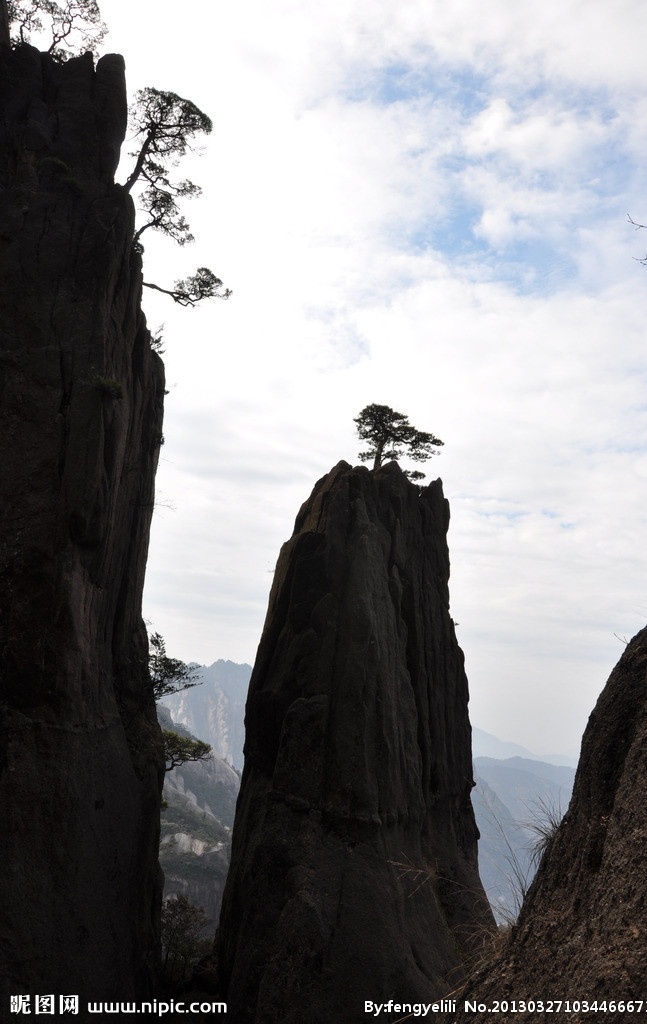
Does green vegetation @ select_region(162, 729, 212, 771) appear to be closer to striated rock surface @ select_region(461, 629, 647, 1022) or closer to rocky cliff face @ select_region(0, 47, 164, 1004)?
rocky cliff face @ select_region(0, 47, 164, 1004)

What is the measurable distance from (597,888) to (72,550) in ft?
73.9

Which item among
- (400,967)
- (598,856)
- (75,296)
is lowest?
(400,967)

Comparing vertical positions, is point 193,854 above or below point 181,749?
below

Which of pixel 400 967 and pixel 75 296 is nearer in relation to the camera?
pixel 400 967

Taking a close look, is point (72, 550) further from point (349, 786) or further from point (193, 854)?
point (193, 854)

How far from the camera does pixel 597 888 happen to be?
217 inches

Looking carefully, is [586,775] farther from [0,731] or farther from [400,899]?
[400,899]

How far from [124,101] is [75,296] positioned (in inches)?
462

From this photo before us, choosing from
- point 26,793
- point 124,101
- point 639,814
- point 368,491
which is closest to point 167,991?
point 26,793

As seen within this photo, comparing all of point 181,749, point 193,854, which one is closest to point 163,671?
point 181,749

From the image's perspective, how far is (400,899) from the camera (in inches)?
1001

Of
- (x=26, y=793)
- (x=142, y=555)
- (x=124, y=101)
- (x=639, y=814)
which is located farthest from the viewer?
(x=142, y=555)

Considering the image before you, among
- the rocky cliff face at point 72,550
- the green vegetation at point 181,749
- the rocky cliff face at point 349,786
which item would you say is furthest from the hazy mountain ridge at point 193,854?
the rocky cliff face at point 72,550

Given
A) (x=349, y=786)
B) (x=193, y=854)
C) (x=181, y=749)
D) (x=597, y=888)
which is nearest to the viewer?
(x=597, y=888)
